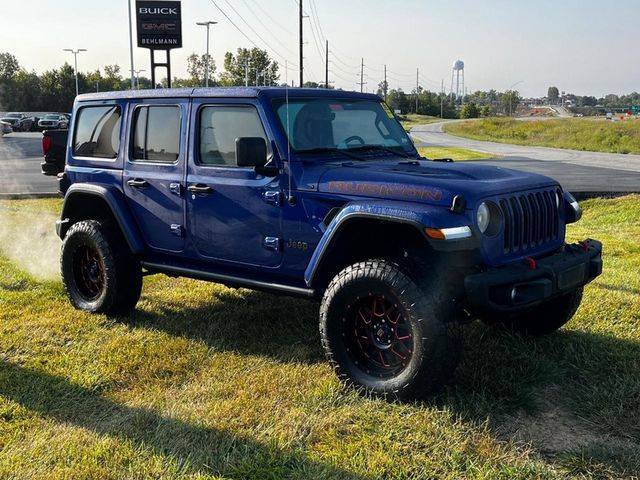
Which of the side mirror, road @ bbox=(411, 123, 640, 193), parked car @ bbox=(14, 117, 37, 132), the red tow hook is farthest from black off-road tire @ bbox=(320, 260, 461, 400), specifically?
parked car @ bbox=(14, 117, 37, 132)

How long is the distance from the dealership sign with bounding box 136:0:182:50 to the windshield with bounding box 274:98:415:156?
24870 millimetres

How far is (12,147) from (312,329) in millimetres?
30341

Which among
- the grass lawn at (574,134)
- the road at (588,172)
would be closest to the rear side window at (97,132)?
the road at (588,172)

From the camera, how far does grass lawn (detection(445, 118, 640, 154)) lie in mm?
36938

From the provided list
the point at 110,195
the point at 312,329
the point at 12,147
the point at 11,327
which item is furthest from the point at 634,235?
the point at 12,147

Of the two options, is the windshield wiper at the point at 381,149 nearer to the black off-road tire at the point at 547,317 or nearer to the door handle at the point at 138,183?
the black off-road tire at the point at 547,317

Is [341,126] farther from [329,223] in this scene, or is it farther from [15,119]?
[15,119]

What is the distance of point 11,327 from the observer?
5285 mm

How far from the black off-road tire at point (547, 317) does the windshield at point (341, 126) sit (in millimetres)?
1533

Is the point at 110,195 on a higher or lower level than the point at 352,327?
higher

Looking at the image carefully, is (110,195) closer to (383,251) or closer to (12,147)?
(383,251)

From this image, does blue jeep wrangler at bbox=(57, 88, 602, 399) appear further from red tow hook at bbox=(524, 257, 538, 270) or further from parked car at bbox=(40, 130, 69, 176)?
parked car at bbox=(40, 130, 69, 176)

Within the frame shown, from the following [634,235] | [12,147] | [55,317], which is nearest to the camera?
[55,317]

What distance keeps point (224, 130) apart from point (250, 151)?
644 mm
